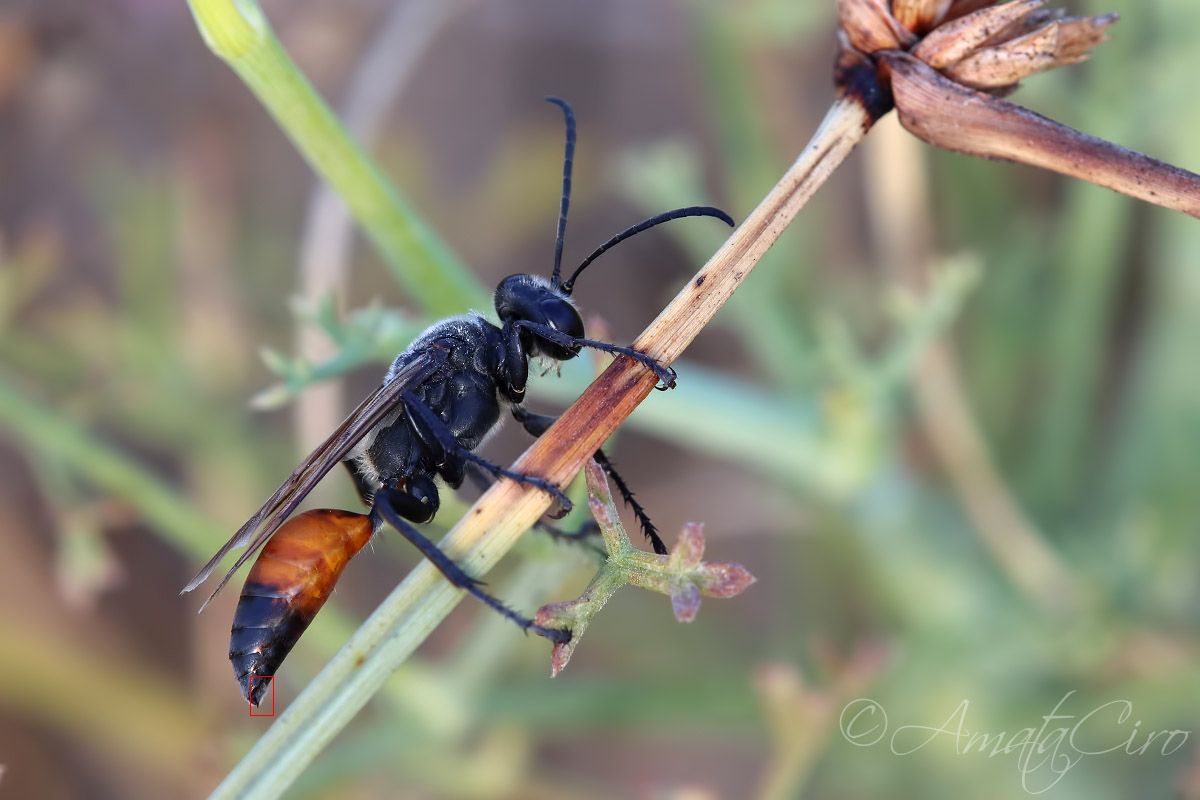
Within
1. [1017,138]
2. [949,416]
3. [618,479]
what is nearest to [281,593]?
[618,479]

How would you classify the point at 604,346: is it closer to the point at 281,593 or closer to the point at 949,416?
the point at 281,593

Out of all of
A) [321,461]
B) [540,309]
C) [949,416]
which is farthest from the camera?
[949,416]

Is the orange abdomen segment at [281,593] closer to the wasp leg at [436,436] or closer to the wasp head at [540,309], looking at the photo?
the wasp leg at [436,436]

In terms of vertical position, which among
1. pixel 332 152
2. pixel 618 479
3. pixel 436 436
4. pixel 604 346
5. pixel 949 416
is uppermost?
pixel 332 152

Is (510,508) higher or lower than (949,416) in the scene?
higher

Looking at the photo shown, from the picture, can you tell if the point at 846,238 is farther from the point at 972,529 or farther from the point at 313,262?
the point at 313,262

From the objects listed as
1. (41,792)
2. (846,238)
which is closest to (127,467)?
(41,792)
